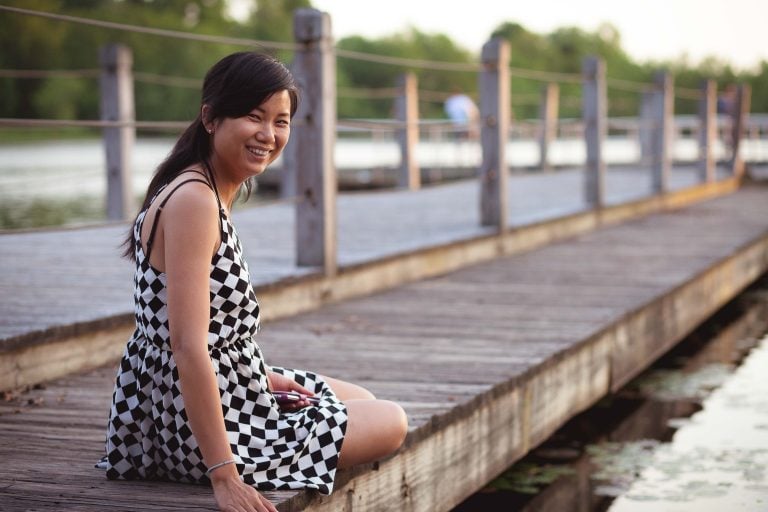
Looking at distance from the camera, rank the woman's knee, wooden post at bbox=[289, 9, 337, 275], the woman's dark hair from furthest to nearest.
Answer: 1. wooden post at bbox=[289, 9, 337, 275]
2. the woman's knee
3. the woman's dark hair

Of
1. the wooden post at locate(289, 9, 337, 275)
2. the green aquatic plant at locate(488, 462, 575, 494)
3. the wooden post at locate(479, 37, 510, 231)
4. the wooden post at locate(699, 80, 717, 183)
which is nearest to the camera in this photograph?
the green aquatic plant at locate(488, 462, 575, 494)

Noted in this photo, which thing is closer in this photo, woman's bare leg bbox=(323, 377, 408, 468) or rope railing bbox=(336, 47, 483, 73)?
woman's bare leg bbox=(323, 377, 408, 468)

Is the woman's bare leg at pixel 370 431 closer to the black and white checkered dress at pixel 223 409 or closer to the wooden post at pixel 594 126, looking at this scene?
the black and white checkered dress at pixel 223 409

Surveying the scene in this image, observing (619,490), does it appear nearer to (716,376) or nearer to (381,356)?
(381,356)

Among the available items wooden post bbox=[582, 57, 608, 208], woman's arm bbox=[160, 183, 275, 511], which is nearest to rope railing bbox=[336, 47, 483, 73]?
wooden post bbox=[582, 57, 608, 208]

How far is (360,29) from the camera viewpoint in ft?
190

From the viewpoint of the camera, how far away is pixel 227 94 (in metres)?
2.16

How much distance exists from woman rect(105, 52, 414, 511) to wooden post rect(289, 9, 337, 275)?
8.06ft

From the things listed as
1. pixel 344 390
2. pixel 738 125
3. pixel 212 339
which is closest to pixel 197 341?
pixel 212 339

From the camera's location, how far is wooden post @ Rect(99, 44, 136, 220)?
7.05m

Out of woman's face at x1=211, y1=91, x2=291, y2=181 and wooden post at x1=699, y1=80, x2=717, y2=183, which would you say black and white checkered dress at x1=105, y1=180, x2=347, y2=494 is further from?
wooden post at x1=699, y1=80, x2=717, y2=183

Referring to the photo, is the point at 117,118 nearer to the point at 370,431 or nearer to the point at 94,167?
the point at 370,431

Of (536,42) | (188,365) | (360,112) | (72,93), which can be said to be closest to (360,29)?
(360,112)

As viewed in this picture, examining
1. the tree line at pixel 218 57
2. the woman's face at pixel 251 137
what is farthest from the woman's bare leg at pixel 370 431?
the tree line at pixel 218 57
